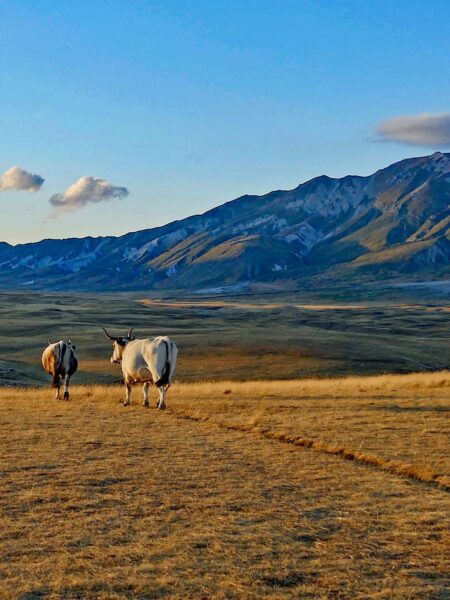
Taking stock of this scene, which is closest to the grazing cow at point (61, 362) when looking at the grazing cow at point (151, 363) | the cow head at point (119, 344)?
the cow head at point (119, 344)

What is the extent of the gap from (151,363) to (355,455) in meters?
12.1

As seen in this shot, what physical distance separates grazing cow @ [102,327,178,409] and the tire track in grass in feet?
A: 13.2

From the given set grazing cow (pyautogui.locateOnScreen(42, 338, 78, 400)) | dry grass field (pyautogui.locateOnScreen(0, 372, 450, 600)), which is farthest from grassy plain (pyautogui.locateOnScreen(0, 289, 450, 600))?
grazing cow (pyautogui.locateOnScreen(42, 338, 78, 400))

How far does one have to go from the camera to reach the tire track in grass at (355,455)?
1530 cm

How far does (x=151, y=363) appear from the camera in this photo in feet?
90.7

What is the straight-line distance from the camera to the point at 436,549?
10477 millimetres

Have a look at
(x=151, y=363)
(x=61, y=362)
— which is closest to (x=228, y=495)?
(x=151, y=363)

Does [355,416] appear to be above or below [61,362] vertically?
below

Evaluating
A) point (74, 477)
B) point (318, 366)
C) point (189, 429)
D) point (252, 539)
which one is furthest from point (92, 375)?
point (252, 539)

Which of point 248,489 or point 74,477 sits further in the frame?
point 74,477

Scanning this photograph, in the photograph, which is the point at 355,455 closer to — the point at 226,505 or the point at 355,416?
the point at 226,505

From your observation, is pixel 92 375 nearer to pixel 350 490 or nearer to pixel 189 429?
pixel 189 429

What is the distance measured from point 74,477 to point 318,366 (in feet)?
147

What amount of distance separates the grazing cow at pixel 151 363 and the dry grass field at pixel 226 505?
2681 millimetres
